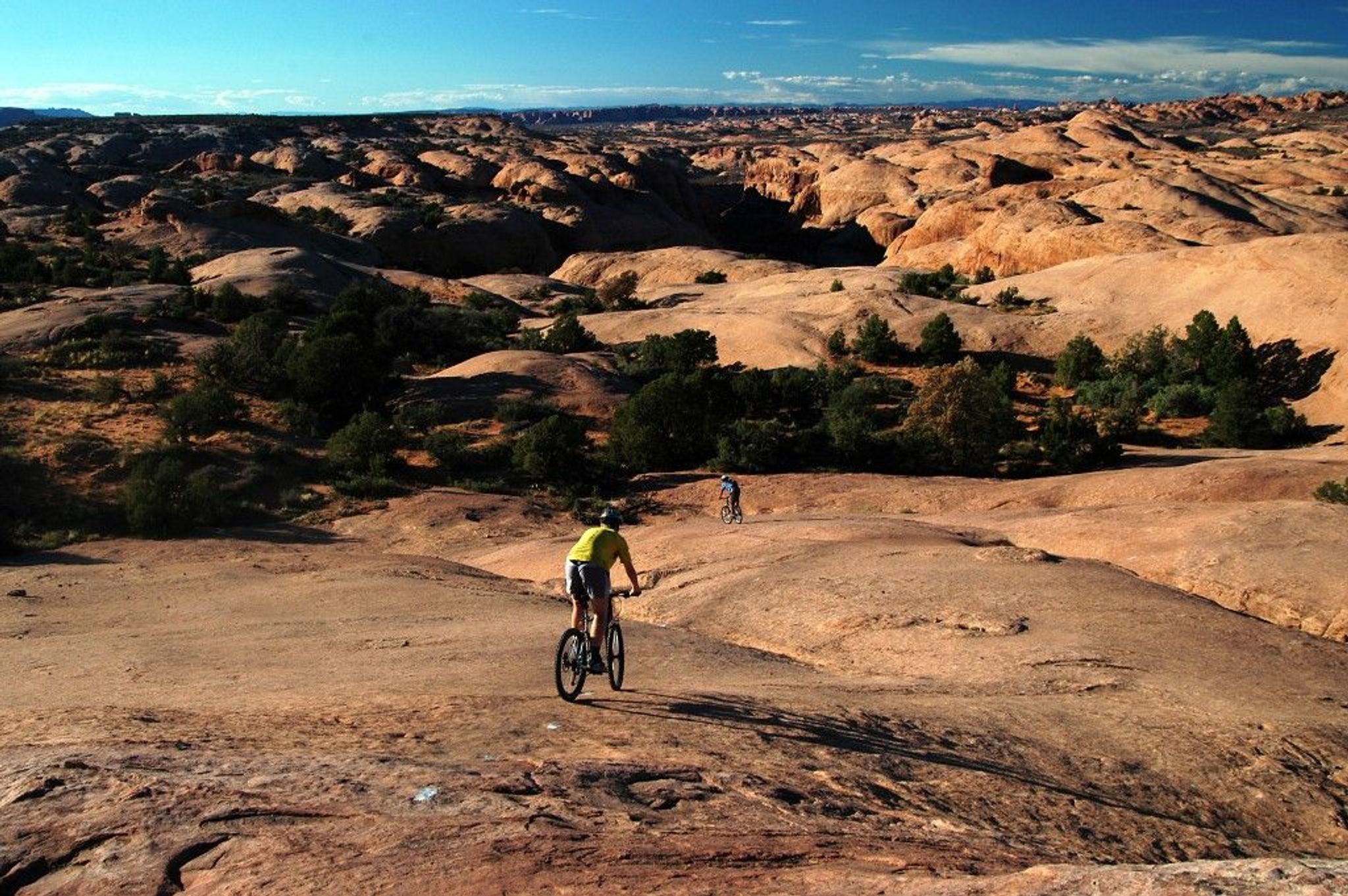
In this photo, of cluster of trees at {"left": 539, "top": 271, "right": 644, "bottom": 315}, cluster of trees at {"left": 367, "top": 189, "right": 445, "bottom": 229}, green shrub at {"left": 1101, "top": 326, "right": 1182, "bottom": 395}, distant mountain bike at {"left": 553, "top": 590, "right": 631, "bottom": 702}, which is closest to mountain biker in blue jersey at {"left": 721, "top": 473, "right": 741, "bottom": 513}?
distant mountain bike at {"left": 553, "top": 590, "right": 631, "bottom": 702}

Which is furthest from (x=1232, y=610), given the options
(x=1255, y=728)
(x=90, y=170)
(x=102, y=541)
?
(x=90, y=170)

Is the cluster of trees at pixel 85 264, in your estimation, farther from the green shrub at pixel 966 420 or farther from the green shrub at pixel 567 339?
the green shrub at pixel 966 420

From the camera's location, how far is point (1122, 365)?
34.4m

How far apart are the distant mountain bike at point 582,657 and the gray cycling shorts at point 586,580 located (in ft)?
0.41

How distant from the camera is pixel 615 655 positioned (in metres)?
8.81

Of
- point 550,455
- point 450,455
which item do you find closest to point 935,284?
point 550,455

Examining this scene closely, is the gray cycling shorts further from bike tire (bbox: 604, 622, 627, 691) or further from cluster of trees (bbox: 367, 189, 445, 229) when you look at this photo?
cluster of trees (bbox: 367, 189, 445, 229)

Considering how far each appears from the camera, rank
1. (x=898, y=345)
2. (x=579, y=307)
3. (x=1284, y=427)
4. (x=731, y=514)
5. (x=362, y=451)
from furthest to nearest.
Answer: (x=579, y=307) < (x=898, y=345) < (x=1284, y=427) < (x=362, y=451) < (x=731, y=514)

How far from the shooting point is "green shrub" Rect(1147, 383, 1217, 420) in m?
31.4

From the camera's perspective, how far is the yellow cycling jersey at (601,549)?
28.2 ft

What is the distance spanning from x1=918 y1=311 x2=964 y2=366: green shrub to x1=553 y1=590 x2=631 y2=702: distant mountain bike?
2974 cm

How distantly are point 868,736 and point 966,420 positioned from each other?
65.0 feet

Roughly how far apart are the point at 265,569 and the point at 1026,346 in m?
30.0

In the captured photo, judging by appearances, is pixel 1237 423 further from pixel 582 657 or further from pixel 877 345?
pixel 582 657
